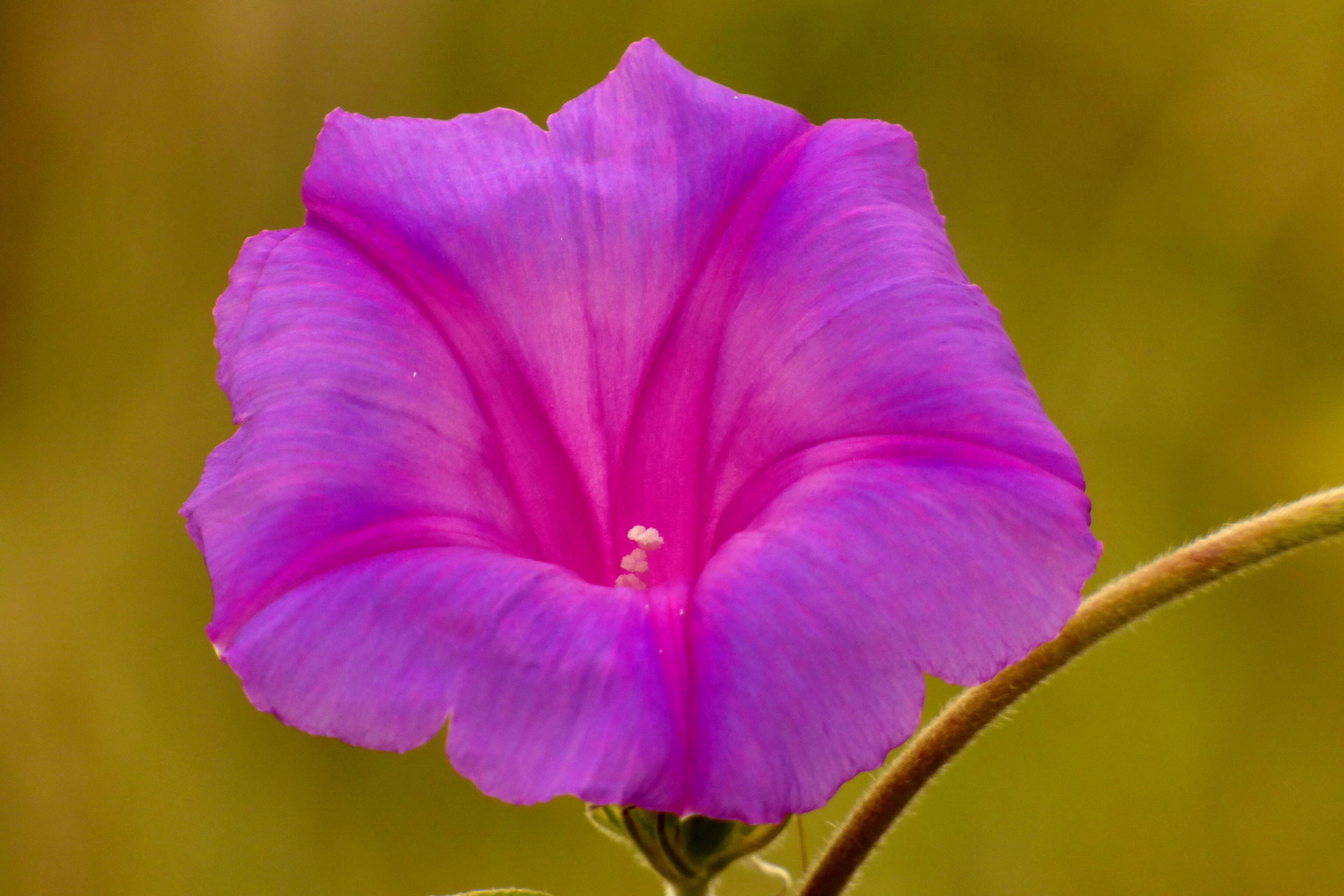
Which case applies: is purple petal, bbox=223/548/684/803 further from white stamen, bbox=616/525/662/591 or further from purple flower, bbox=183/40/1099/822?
white stamen, bbox=616/525/662/591

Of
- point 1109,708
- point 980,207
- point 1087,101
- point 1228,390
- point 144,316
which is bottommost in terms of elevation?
point 1109,708

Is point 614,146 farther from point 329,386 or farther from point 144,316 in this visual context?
point 144,316

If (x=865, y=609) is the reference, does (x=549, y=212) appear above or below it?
above

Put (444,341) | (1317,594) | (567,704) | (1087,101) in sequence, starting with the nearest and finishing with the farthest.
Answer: (567,704)
(444,341)
(1317,594)
(1087,101)

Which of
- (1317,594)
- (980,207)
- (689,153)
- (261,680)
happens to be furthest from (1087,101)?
(261,680)

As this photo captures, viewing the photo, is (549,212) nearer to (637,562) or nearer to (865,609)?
(637,562)

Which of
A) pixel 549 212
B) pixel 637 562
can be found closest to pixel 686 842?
pixel 637 562
